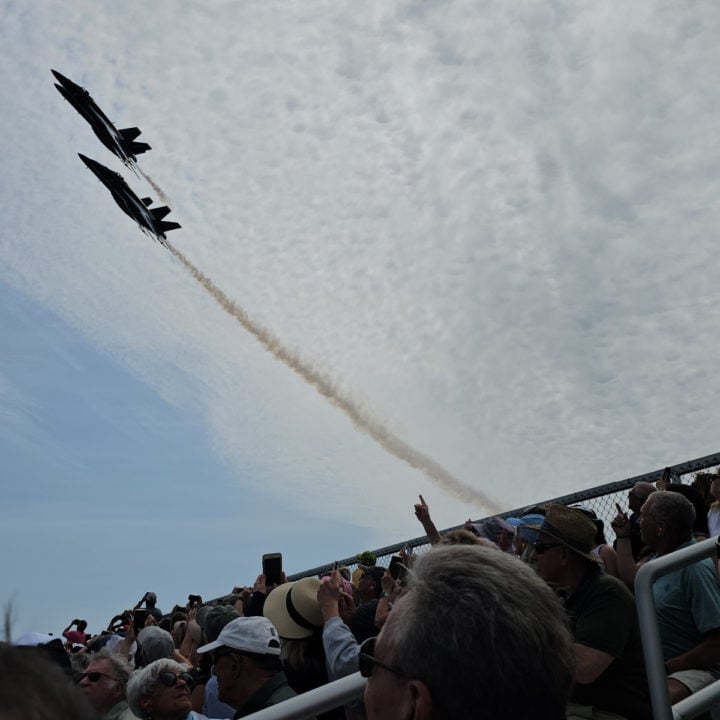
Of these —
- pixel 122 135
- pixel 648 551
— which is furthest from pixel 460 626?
pixel 122 135

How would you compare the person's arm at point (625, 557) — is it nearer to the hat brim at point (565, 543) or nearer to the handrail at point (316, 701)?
the hat brim at point (565, 543)

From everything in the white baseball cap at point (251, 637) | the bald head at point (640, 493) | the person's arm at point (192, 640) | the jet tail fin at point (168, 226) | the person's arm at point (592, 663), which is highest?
the jet tail fin at point (168, 226)

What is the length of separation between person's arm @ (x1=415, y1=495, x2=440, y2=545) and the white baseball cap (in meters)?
2.00

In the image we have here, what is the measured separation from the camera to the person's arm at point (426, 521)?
6176mm

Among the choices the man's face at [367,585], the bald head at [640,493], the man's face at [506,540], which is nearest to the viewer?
the man's face at [506,540]

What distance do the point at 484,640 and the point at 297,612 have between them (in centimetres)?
304

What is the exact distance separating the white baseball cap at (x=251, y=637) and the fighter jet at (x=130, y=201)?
959 inches

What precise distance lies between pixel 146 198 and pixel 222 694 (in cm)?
2518

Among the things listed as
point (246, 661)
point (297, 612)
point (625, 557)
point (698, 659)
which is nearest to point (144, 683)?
point (246, 661)

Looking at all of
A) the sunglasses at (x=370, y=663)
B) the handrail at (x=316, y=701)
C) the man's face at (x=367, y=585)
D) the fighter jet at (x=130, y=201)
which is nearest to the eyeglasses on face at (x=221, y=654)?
the handrail at (x=316, y=701)

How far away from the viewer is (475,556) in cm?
198

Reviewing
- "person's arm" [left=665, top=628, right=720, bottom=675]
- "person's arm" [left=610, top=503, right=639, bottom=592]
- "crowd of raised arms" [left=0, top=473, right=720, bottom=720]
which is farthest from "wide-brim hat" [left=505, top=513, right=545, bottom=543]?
"person's arm" [left=610, top=503, right=639, bottom=592]

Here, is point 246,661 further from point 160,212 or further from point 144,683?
point 160,212

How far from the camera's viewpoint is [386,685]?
191cm
